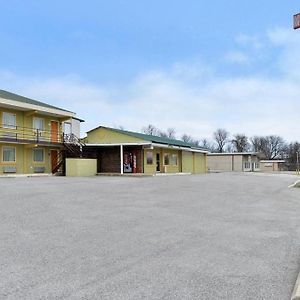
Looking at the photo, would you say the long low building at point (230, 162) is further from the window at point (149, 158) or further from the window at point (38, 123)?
the window at point (38, 123)

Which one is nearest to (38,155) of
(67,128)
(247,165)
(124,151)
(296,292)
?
(67,128)

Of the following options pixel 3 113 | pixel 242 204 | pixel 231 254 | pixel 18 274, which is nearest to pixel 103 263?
pixel 18 274

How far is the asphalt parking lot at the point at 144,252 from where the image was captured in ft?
15.4

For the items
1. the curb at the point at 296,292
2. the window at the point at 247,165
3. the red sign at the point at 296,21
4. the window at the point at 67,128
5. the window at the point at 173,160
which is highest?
the red sign at the point at 296,21

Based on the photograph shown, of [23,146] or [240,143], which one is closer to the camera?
[23,146]

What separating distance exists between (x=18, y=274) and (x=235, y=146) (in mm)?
112201

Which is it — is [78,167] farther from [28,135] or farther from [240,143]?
[240,143]

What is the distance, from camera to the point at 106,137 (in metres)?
35.1

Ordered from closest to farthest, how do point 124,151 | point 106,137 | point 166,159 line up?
point 106,137 → point 124,151 → point 166,159

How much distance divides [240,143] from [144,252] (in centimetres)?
10854

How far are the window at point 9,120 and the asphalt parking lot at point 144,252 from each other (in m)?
18.0

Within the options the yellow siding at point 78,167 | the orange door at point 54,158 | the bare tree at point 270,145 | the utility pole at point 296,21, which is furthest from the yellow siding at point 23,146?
the bare tree at point 270,145

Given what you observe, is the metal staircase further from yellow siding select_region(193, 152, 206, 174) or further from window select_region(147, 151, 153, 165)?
yellow siding select_region(193, 152, 206, 174)

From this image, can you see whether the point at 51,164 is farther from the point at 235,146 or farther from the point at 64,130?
the point at 235,146
